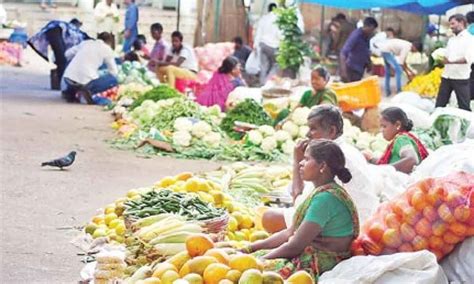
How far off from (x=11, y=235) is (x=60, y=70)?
490 inches

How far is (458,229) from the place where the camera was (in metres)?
5.81

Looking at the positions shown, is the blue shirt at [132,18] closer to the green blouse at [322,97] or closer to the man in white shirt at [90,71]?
the man in white shirt at [90,71]

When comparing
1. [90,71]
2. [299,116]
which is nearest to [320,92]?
[299,116]

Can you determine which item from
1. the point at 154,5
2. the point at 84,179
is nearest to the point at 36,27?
the point at 154,5

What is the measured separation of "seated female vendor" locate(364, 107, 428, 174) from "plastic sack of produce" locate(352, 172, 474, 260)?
2164 millimetres

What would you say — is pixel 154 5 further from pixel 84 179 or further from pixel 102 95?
pixel 84 179

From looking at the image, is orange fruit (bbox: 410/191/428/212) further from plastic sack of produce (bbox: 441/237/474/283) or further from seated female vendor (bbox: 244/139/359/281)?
seated female vendor (bbox: 244/139/359/281)

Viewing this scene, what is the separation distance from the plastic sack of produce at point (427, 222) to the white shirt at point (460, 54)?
7.37 m

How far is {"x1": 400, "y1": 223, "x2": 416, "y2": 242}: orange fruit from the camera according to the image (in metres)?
5.88

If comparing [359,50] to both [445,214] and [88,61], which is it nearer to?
[88,61]

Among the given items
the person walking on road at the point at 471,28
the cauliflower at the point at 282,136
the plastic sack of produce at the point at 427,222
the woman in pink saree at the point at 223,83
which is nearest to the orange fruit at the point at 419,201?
the plastic sack of produce at the point at 427,222

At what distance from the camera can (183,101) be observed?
13.9 metres

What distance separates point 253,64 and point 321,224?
15528mm

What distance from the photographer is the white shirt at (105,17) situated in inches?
943
